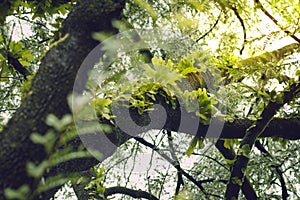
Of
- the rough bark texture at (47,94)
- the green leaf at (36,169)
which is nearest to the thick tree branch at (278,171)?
the rough bark texture at (47,94)

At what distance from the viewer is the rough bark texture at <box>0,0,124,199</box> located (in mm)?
754

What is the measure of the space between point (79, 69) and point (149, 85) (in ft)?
3.28

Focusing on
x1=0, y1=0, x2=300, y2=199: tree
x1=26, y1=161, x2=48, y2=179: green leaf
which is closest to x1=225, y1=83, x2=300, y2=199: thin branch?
x1=0, y1=0, x2=300, y2=199: tree

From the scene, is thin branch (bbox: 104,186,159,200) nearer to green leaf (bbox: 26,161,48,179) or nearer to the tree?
the tree

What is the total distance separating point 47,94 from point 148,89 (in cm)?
106

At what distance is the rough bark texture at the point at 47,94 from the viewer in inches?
29.7

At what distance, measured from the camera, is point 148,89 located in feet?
6.04

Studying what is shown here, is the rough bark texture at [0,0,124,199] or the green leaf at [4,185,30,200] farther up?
the rough bark texture at [0,0,124,199]

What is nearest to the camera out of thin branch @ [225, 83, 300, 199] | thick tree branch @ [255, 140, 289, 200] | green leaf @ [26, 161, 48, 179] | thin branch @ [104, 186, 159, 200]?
green leaf @ [26, 161, 48, 179]

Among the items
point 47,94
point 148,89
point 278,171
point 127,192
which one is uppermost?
point 278,171

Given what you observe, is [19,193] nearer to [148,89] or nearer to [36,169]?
[36,169]

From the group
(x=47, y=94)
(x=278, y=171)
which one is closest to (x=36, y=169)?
(x=47, y=94)

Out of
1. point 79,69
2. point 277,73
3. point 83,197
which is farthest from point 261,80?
point 79,69

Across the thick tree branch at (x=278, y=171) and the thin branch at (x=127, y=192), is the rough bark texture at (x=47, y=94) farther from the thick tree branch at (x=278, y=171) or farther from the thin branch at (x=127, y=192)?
the thick tree branch at (x=278, y=171)
